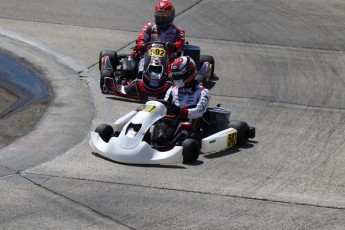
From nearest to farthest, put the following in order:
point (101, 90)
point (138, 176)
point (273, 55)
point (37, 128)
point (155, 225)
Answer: point (155, 225) < point (138, 176) < point (37, 128) < point (101, 90) < point (273, 55)

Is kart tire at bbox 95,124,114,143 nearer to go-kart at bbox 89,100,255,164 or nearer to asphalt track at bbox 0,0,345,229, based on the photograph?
go-kart at bbox 89,100,255,164

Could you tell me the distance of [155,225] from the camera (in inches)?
420

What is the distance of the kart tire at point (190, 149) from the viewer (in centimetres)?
1289

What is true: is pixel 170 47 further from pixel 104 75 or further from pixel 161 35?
pixel 104 75

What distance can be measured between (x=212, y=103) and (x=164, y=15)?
204cm

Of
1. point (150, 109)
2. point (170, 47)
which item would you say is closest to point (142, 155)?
point (150, 109)

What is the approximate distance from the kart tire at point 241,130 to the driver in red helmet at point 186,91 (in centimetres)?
49

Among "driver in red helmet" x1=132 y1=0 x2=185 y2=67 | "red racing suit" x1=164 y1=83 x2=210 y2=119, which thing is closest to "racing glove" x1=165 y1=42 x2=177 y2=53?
"driver in red helmet" x1=132 y1=0 x2=185 y2=67

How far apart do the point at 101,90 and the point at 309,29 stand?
7425 millimetres

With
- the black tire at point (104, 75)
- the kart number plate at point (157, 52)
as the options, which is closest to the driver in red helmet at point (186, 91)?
the kart number plate at point (157, 52)

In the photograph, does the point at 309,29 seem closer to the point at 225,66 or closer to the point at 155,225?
the point at 225,66

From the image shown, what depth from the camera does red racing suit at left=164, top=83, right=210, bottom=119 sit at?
13.7 m

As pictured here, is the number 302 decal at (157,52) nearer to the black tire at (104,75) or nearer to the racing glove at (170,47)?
the racing glove at (170,47)

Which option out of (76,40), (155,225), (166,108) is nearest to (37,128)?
(166,108)
